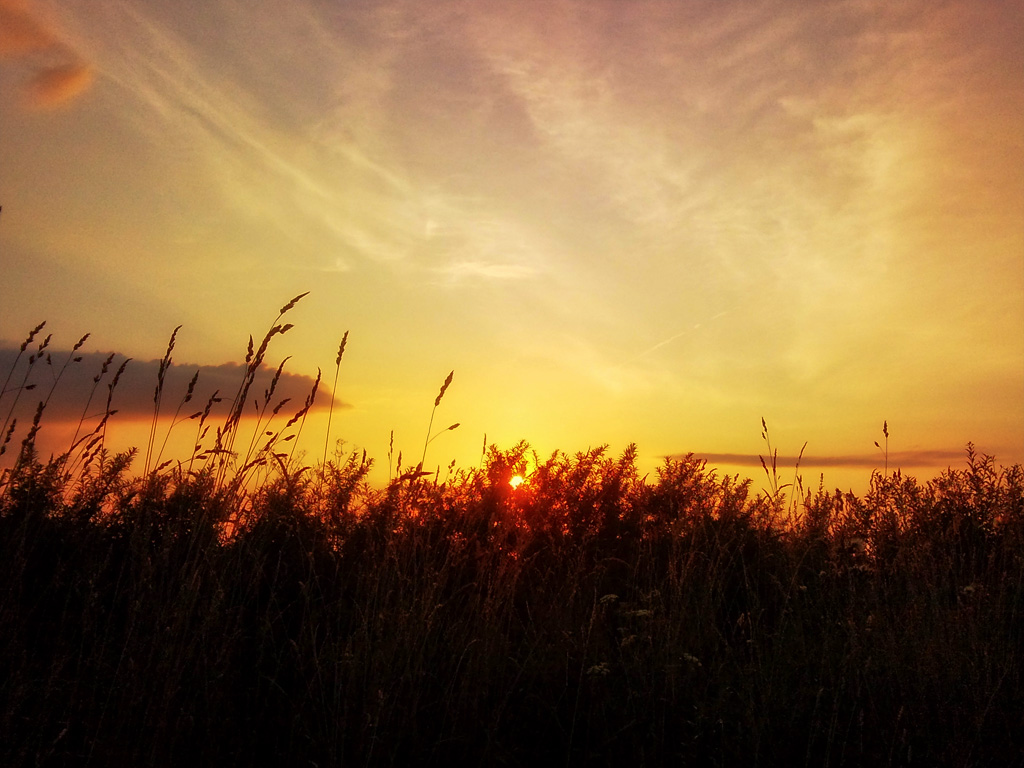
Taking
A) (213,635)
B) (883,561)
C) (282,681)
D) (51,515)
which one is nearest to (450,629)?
(282,681)

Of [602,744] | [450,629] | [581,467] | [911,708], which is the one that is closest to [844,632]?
[911,708]

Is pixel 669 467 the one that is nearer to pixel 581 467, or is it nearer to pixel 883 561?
pixel 581 467

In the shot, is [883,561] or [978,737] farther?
[883,561]

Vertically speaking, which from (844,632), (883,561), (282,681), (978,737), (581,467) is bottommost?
(282,681)

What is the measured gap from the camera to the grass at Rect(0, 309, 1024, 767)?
303cm

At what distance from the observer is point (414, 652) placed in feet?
11.2

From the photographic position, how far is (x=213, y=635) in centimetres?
350

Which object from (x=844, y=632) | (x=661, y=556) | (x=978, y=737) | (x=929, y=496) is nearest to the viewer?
(x=978, y=737)

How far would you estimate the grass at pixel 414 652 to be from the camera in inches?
119

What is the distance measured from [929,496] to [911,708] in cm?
360

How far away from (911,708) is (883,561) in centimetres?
194

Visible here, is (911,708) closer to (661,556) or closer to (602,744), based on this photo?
(602,744)

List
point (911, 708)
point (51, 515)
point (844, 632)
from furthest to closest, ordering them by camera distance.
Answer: point (51, 515) → point (844, 632) → point (911, 708)

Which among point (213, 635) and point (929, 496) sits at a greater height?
point (929, 496)
